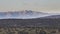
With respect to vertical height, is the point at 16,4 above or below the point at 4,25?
above

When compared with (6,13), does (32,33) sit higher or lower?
lower

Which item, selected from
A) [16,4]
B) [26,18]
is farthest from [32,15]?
[16,4]

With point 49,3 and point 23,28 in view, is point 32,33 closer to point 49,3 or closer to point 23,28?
point 23,28

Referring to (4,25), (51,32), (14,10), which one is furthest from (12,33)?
(51,32)

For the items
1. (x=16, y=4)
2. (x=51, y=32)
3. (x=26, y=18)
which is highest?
(x=16, y=4)

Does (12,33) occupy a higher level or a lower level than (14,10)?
lower

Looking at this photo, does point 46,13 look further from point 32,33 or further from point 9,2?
point 9,2

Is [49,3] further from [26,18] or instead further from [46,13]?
[26,18]
